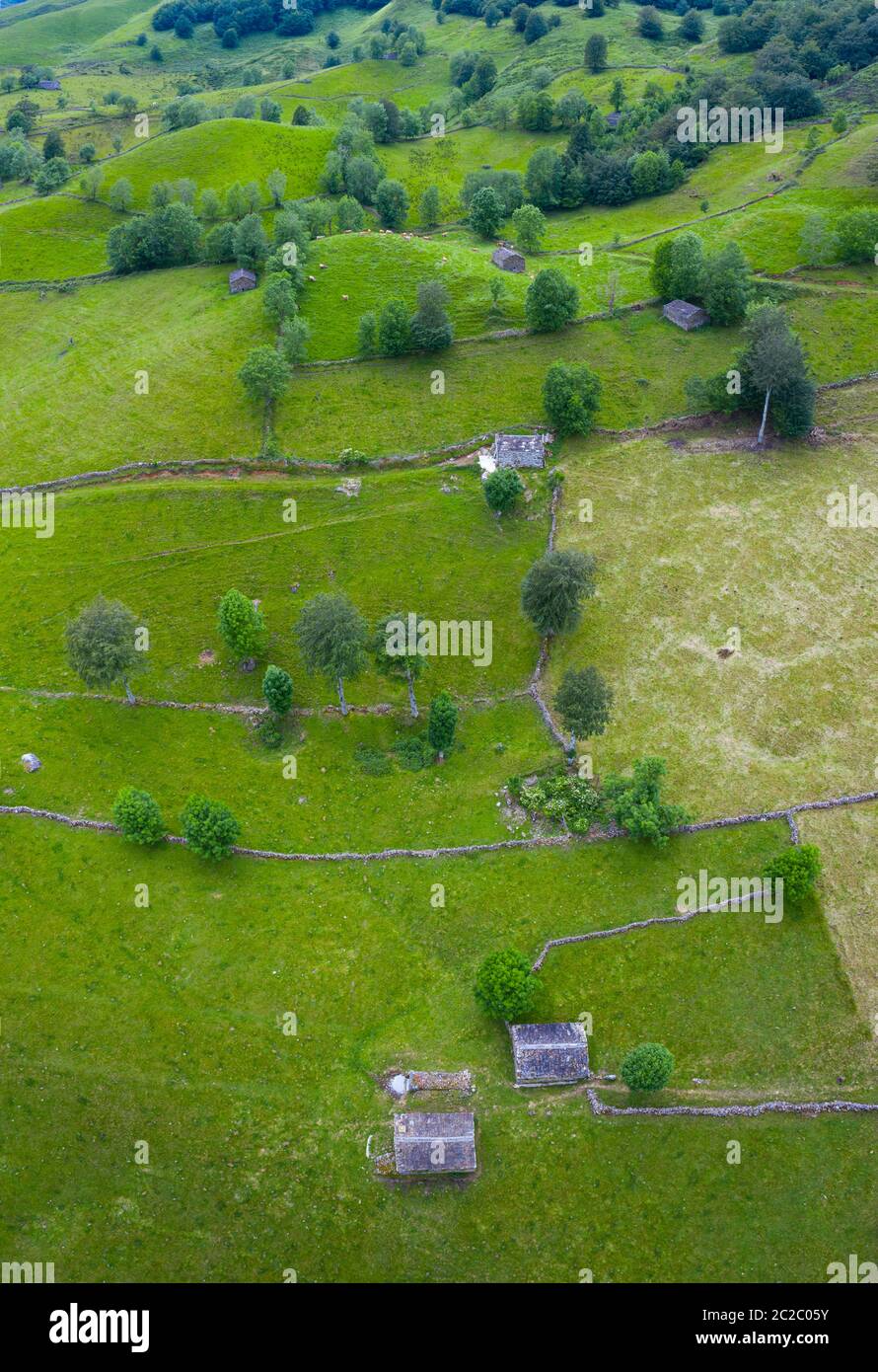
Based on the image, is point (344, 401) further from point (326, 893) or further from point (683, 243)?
point (326, 893)

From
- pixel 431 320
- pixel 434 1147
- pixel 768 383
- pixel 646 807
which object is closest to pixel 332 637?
pixel 646 807

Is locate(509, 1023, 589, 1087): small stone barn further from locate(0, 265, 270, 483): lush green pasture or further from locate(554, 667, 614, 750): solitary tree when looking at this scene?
locate(0, 265, 270, 483): lush green pasture

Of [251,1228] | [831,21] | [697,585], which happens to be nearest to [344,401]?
[697,585]

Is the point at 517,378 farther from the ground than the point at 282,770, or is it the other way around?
the point at 517,378

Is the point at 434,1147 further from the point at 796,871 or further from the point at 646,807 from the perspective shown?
the point at 796,871

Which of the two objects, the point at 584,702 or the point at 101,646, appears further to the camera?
the point at 101,646

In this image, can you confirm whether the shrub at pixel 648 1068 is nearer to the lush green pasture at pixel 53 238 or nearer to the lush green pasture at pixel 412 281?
the lush green pasture at pixel 412 281
